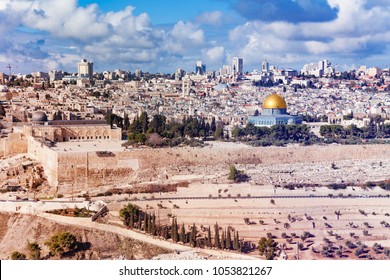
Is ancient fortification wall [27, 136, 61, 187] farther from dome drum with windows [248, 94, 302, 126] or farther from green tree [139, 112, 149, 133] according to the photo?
dome drum with windows [248, 94, 302, 126]

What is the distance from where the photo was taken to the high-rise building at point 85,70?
23908 mm

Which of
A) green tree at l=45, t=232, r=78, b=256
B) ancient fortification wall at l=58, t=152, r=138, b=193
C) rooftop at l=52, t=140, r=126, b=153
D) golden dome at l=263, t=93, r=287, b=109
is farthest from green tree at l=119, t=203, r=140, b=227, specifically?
golden dome at l=263, t=93, r=287, b=109

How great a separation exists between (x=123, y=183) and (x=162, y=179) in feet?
2.51

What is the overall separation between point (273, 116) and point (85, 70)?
30.1 feet

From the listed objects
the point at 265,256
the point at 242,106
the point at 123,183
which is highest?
the point at 242,106

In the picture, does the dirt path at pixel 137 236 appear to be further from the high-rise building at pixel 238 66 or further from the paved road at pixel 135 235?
the high-rise building at pixel 238 66

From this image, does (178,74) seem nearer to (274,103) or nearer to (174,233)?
(274,103)

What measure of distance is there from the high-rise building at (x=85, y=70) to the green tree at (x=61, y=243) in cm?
1403

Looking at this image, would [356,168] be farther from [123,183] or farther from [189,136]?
[123,183]

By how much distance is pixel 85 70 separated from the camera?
25047mm

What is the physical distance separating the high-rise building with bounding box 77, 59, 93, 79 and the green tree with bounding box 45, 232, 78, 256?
14028mm
